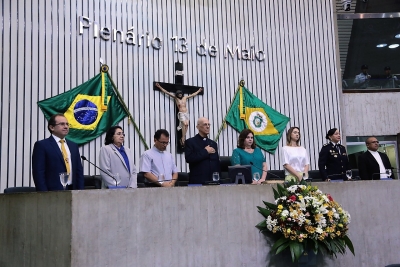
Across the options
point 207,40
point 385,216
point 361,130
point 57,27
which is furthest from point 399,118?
point 57,27

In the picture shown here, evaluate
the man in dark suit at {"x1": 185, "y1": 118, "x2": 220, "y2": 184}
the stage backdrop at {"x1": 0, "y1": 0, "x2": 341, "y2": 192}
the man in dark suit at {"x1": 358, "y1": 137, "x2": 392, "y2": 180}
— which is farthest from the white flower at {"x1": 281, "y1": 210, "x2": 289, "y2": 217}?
the stage backdrop at {"x1": 0, "y1": 0, "x2": 341, "y2": 192}

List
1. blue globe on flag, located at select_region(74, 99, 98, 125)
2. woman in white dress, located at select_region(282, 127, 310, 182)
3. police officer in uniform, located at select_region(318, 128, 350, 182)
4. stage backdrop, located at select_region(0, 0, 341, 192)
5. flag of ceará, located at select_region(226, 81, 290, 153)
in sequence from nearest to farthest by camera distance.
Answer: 1. woman in white dress, located at select_region(282, 127, 310, 182)
2. police officer in uniform, located at select_region(318, 128, 350, 182)
3. stage backdrop, located at select_region(0, 0, 341, 192)
4. blue globe on flag, located at select_region(74, 99, 98, 125)
5. flag of ceará, located at select_region(226, 81, 290, 153)

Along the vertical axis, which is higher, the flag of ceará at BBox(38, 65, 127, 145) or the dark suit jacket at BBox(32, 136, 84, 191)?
the flag of ceará at BBox(38, 65, 127, 145)

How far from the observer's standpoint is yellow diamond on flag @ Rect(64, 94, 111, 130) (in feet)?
19.4

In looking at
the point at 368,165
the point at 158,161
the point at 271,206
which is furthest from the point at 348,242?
the point at 368,165

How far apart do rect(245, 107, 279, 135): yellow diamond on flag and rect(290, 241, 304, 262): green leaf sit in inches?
176

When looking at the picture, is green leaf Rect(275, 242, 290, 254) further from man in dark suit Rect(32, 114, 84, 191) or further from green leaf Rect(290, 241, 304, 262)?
man in dark suit Rect(32, 114, 84, 191)

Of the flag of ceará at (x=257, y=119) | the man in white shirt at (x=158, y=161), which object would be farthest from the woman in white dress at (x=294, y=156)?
the flag of ceará at (x=257, y=119)

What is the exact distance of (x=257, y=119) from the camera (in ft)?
23.8

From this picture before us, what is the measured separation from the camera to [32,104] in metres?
5.66

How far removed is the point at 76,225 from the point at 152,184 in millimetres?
1450

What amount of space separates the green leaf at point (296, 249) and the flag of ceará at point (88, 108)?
12.2ft

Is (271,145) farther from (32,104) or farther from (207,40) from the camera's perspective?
(32,104)

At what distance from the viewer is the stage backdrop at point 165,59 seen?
222 inches
